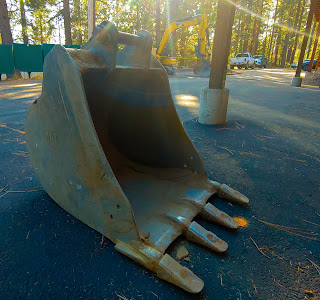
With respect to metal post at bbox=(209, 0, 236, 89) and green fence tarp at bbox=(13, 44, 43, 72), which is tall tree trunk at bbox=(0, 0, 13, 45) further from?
metal post at bbox=(209, 0, 236, 89)

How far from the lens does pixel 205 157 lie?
319 centimetres

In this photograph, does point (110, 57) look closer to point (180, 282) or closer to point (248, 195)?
point (180, 282)

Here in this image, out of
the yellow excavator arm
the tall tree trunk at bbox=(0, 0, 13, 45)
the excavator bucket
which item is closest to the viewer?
the excavator bucket

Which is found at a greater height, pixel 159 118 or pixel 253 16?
pixel 253 16

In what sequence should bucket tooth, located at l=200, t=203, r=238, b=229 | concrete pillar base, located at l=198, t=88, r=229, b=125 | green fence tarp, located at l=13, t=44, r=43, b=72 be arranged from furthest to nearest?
1. green fence tarp, located at l=13, t=44, r=43, b=72
2. concrete pillar base, located at l=198, t=88, r=229, b=125
3. bucket tooth, located at l=200, t=203, r=238, b=229

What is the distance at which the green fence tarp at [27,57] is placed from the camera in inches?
581

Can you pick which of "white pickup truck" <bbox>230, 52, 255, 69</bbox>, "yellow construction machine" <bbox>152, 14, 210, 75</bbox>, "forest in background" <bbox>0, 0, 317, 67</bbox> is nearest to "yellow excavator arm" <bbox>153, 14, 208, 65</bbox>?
"yellow construction machine" <bbox>152, 14, 210, 75</bbox>

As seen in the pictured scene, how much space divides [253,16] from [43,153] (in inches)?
1884

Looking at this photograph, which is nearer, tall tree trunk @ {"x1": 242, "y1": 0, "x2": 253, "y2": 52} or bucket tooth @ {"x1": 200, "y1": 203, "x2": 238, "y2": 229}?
bucket tooth @ {"x1": 200, "y1": 203, "x2": 238, "y2": 229}

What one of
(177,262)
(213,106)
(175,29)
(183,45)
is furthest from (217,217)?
(183,45)

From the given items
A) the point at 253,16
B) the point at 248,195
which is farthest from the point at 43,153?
the point at 253,16

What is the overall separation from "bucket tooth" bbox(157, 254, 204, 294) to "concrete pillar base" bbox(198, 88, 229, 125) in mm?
3620

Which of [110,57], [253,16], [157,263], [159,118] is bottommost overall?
[157,263]

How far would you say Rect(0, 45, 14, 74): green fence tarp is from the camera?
559 inches
